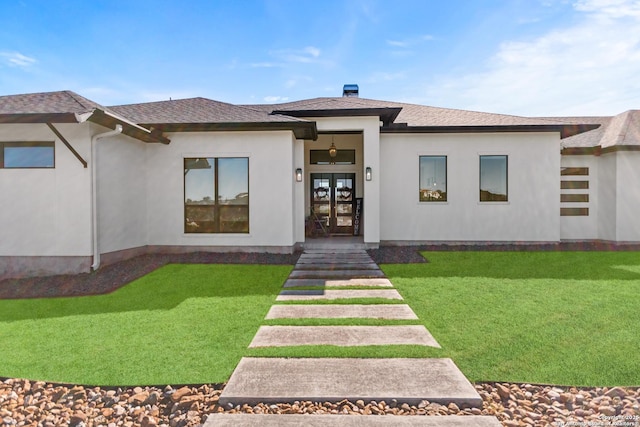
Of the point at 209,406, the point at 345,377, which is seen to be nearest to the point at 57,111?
the point at 209,406

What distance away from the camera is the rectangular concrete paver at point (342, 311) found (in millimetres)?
4309

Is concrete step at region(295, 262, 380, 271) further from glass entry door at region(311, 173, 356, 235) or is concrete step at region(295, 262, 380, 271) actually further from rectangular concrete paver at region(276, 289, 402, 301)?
glass entry door at region(311, 173, 356, 235)

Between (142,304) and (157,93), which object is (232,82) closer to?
(157,93)

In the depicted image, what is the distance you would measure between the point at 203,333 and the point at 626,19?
11.4m

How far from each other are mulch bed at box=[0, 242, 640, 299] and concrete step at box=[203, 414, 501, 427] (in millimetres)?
4737

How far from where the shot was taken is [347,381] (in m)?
2.71

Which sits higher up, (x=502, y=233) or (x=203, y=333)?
(x=502, y=233)

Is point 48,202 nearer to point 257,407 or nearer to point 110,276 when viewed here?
point 110,276

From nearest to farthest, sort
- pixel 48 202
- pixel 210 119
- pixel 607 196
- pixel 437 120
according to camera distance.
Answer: pixel 48 202 → pixel 210 119 → pixel 607 196 → pixel 437 120

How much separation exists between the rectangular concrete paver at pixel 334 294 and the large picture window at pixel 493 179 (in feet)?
20.3

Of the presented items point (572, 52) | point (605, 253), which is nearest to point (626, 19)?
point (572, 52)

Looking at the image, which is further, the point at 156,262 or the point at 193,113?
the point at 193,113

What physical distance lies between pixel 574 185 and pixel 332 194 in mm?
8034

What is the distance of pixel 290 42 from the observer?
11.8 meters
